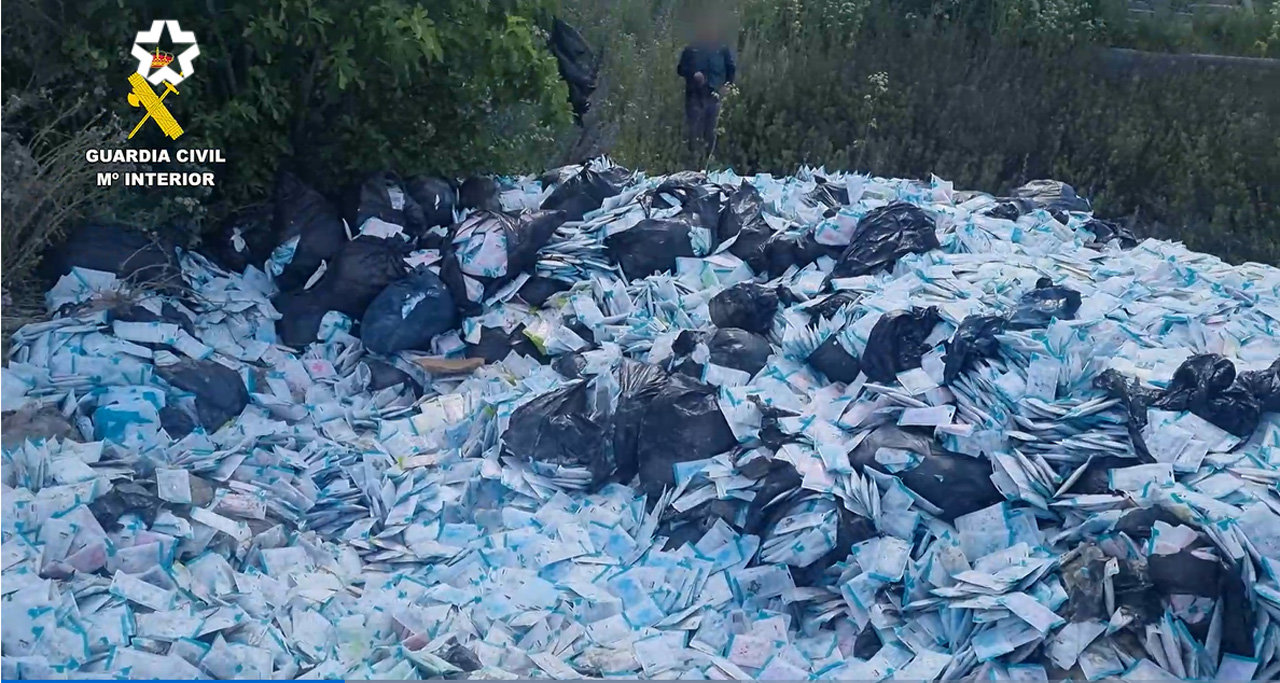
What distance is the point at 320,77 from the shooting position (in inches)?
231

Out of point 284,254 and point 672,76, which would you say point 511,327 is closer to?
point 284,254

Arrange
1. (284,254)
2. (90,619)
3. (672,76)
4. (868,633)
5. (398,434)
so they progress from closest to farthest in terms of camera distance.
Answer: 1. (90,619)
2. (868,633)
3. (398,434)
4. (284,254)
5. (672,76)

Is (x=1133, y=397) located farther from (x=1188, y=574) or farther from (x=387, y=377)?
(x=387, y=377)

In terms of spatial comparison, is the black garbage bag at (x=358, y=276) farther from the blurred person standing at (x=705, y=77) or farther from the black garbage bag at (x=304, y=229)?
the blurred person standing at (x=705, y=77)

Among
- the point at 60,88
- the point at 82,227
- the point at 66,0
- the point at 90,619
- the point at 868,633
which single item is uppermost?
the point at 66,0

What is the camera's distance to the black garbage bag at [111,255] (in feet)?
16.9

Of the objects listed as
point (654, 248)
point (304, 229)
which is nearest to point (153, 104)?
point (304, 229)

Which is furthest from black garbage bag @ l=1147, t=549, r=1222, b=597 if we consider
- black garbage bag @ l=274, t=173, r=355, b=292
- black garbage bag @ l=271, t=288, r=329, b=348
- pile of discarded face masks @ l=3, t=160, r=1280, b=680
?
black garbage bag @ l=274, t=173, r=355, b=292

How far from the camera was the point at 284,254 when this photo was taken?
5.72 meters

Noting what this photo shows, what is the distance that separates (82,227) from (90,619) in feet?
7.61

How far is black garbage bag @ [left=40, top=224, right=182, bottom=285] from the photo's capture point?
514cm

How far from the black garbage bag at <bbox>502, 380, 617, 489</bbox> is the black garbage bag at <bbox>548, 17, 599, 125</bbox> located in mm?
2931

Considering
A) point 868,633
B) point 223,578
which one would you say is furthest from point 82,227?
point 868,633

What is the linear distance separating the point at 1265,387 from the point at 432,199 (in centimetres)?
374
